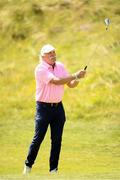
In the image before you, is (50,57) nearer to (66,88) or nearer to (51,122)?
(51,122)

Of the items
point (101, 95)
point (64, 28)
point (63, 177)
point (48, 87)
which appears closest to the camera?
point (63, 177)

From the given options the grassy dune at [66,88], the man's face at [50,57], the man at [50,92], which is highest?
the man's face at [50,57]

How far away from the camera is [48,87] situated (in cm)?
1119

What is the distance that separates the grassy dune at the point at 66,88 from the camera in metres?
15.0

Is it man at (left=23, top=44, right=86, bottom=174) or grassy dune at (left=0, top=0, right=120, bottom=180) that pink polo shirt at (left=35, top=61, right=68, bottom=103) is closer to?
man at (left=23, top=44, right=86, bottom=174)

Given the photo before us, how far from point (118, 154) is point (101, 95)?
473cm

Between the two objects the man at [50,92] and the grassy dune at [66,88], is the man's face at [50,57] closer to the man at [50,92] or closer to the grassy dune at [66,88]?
the man at [50,92]

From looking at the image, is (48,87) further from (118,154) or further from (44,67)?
(118,154)

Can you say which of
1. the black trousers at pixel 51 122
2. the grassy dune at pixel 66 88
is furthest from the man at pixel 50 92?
the grassy dune at pixel 66 88

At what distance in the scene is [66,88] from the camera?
20703 mm

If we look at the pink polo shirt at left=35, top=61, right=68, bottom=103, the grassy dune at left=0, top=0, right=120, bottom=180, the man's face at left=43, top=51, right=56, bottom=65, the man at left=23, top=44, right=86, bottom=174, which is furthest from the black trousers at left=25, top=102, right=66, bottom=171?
the grassy dune at left=0, top=0, right=120, bottom=180

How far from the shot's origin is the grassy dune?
15016 millimetres

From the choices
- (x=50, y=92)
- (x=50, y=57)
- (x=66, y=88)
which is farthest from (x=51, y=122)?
(x=66, y=88)

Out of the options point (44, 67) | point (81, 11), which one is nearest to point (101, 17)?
point (81, 11)
